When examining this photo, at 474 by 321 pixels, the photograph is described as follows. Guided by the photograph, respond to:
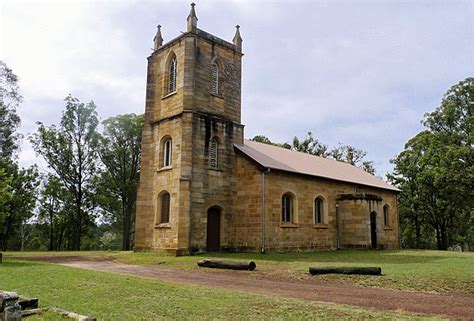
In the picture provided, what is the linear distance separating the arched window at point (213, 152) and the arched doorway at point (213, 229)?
2.70m

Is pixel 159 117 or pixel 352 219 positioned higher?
pixel 159 117

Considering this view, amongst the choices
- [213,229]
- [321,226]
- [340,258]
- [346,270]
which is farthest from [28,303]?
[321,226]

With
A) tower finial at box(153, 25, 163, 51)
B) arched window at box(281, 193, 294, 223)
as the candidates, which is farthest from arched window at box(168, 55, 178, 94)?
arched window at box(281, 193, 294, 223)

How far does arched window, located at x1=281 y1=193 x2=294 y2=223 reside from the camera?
82.4 ft

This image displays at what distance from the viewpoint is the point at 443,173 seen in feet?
119

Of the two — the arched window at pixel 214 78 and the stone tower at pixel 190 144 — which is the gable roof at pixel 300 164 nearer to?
the stone tower at pixel 190 144

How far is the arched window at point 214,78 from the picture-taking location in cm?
2564

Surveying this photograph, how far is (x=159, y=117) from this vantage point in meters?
25.8

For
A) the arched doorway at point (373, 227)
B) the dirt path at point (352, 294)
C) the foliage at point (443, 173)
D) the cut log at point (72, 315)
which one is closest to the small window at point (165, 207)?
the dirt path at point (352, 294)

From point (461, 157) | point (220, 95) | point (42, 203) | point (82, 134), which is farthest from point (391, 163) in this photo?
point (42, 203)

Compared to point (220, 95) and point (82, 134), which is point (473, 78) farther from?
point (82, 134)

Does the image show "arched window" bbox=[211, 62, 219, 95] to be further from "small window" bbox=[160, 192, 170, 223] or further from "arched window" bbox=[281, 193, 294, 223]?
"arched window" bbox=[281, 193, 294, 223]

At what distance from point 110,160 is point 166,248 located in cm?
2072

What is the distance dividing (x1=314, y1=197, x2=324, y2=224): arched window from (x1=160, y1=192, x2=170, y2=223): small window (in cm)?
1008
